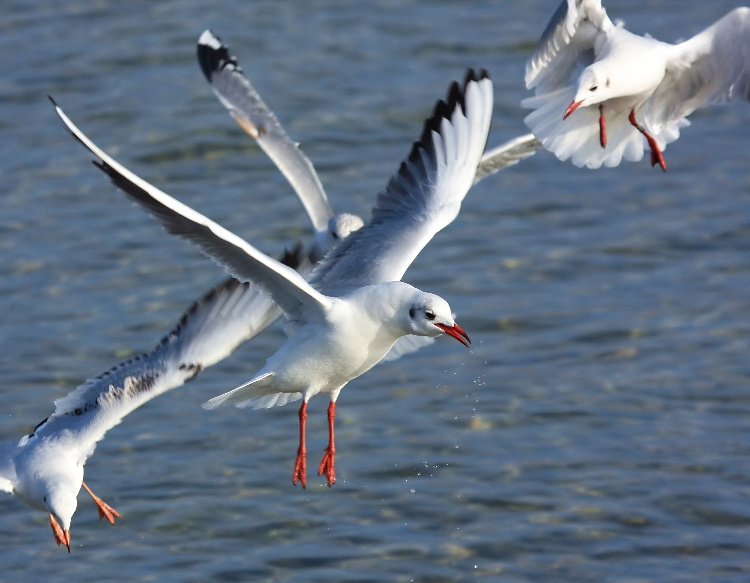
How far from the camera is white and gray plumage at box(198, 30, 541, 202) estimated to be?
8492mm

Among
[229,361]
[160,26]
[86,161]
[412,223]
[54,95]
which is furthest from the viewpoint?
[160,26]

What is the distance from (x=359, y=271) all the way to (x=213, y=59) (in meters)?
4.19

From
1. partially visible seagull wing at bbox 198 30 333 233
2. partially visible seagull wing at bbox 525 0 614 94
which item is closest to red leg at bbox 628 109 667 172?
partially visible seagull wing at bbox 525 0 614 94

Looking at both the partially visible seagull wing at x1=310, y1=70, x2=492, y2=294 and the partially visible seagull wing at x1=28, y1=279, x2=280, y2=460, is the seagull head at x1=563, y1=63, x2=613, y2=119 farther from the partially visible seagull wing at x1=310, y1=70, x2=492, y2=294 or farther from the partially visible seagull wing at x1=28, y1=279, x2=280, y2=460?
the partially visible seagull wing at x1=28, y1=279, x2=280, y2=460

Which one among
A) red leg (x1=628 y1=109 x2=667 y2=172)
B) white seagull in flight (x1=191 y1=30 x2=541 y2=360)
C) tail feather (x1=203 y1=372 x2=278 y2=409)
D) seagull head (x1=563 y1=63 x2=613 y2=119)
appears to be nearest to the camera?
tail feather (x1=203 y1=372 x2=278 y2=409)

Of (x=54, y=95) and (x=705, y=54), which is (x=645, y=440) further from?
(x=54, y=95)

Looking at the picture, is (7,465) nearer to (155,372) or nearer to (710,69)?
(155,372)

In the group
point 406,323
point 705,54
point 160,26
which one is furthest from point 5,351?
point 160,26

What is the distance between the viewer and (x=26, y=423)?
8.76 meters

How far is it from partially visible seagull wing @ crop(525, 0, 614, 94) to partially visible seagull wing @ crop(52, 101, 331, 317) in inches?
80.5

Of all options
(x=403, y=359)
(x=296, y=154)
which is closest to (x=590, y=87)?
(x=403, y=359)

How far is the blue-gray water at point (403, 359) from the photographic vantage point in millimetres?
7691

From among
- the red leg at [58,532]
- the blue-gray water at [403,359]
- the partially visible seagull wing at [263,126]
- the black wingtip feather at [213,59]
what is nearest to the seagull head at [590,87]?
the blue-gray water at [403,359]

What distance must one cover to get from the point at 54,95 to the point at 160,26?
63.1 inches
